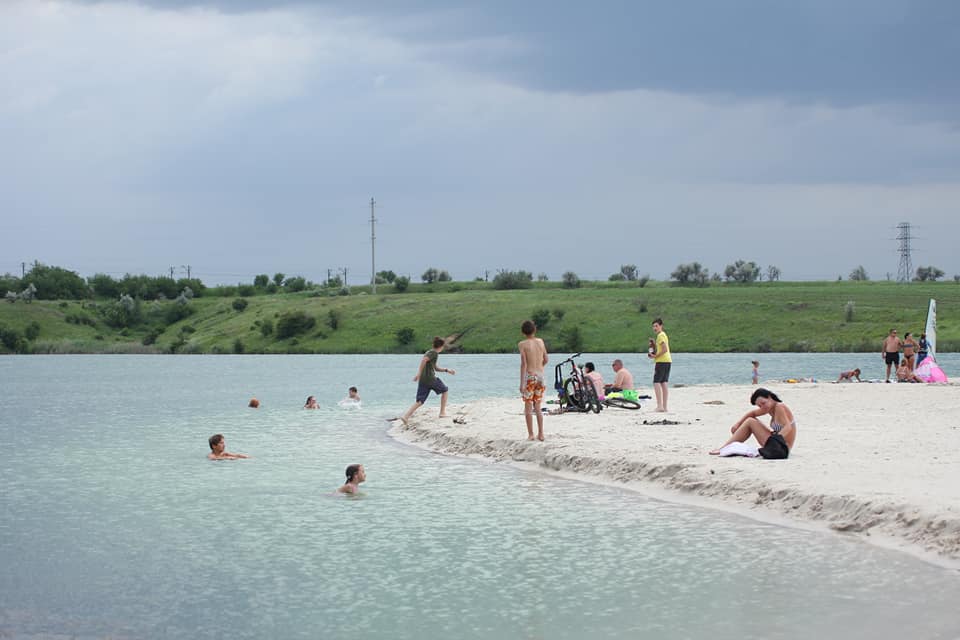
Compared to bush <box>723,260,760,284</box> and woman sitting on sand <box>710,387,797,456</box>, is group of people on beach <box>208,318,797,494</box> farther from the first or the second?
bush <box>723,260,760,284</box>

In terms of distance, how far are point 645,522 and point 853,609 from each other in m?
4.52

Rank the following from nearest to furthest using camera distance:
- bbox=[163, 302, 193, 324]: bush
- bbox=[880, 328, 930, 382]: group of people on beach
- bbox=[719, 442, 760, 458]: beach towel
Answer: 1. bbox=[719, 442, 760, 458]: beach towel
2. bbox=[880, 328, 930, 382]: group of people on beach
3. bbox=[163, 302, 193, 324]: bush

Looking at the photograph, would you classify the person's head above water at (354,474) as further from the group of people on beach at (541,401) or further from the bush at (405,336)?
the bush at (405,336)

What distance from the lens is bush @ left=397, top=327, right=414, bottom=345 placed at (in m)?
115

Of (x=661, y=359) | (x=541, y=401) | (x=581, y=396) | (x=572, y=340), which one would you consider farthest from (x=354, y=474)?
(x=572, y=340)

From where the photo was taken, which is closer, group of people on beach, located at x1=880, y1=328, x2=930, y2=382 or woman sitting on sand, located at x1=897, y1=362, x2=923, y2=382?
woman sitting on sand, located at x1=897, y1=362, x2=923, y2=382

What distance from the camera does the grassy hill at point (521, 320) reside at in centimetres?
10394

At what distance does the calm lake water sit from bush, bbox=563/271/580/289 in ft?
446

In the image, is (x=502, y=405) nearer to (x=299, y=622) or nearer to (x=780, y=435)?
(x=780, y=435)

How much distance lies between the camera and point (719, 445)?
62.3 ft

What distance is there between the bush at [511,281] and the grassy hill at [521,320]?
19.5m

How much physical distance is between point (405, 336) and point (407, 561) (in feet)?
339

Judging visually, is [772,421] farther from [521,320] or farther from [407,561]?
[521,320]

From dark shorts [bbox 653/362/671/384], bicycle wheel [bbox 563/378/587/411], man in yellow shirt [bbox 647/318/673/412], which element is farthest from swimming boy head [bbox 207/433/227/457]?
dark shorts [bbox 653/362/671/384]
